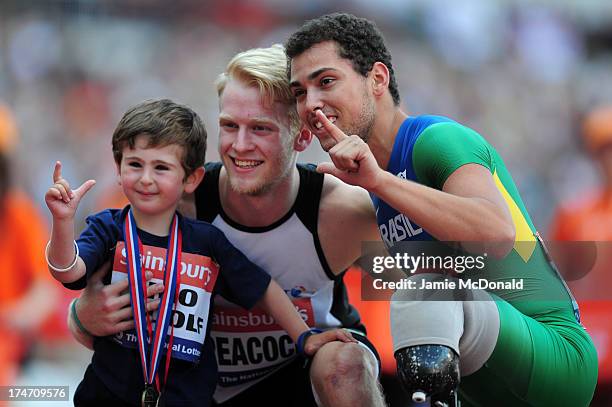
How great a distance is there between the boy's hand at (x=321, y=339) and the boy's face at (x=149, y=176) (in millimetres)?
675

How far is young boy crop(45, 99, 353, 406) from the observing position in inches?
118

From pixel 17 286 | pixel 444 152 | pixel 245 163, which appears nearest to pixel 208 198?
pixel 245 163

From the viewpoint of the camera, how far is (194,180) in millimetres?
3289

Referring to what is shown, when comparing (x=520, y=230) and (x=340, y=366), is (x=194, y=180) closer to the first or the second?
(x=340, y=366)

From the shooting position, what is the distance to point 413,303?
2.46m

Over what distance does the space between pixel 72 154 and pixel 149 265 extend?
16.2ft

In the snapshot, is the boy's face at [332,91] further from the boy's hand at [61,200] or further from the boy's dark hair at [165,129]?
the boy's hand at [61,200]

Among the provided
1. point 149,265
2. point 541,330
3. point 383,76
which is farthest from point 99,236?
point 541,330

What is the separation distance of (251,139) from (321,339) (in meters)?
0.79

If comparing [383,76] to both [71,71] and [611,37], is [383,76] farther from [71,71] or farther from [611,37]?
[611,37]

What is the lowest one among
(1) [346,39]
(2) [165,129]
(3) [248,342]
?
(3) [248,342]

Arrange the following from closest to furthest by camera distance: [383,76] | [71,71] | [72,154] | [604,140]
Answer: [383,76] < [604,140] < [72,154] < [71,71]

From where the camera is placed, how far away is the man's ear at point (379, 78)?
3295 millimetres

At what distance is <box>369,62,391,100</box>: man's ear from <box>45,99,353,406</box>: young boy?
2.14ft
